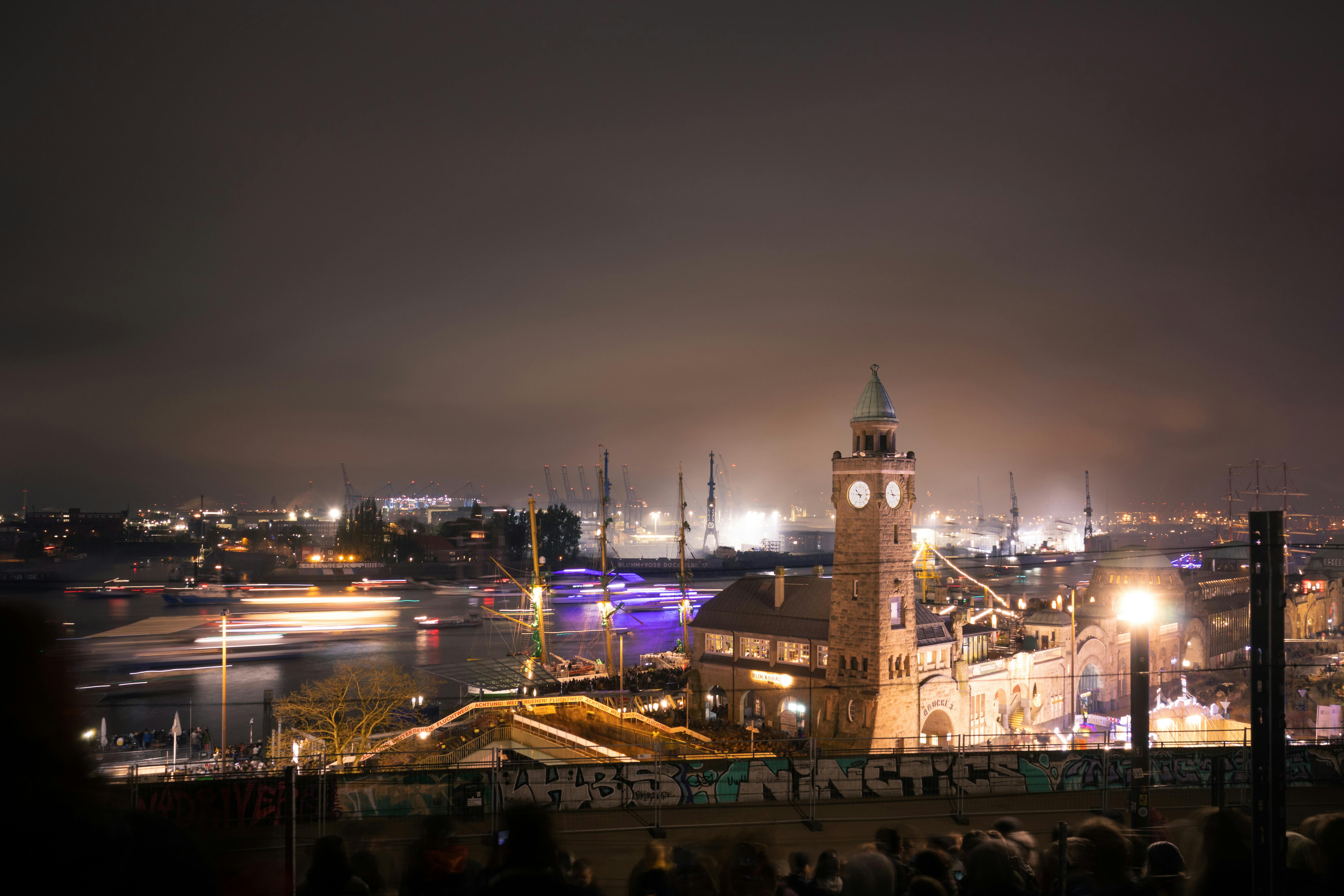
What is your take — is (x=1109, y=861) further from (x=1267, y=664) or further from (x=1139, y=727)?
(x=1139, y=727)

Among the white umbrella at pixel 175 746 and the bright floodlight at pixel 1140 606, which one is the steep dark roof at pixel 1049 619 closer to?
the bright floodlight at pixel 1140 606

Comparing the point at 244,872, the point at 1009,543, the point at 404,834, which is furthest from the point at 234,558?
the point at 1009,543

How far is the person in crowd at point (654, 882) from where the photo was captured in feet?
15.3

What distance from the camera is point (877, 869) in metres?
4.40

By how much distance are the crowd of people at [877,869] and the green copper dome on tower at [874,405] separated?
21.4 meters

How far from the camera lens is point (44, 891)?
1.87 meters

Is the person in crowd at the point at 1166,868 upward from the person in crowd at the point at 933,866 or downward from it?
downward

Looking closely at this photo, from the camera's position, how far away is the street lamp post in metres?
12.7

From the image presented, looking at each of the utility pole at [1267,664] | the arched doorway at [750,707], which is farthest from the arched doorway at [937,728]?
the utility pole at [1267,664]

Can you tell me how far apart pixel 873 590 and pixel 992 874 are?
22.2 meters

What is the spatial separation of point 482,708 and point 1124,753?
1711cm

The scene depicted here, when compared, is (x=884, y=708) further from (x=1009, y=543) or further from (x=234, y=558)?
(x=1009, y=543)

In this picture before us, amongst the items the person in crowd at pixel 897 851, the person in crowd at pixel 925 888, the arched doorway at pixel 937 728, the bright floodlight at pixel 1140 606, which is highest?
the person in crowd at pixel 925 888

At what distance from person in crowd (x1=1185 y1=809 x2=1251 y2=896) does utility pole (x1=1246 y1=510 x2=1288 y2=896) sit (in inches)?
84.8
